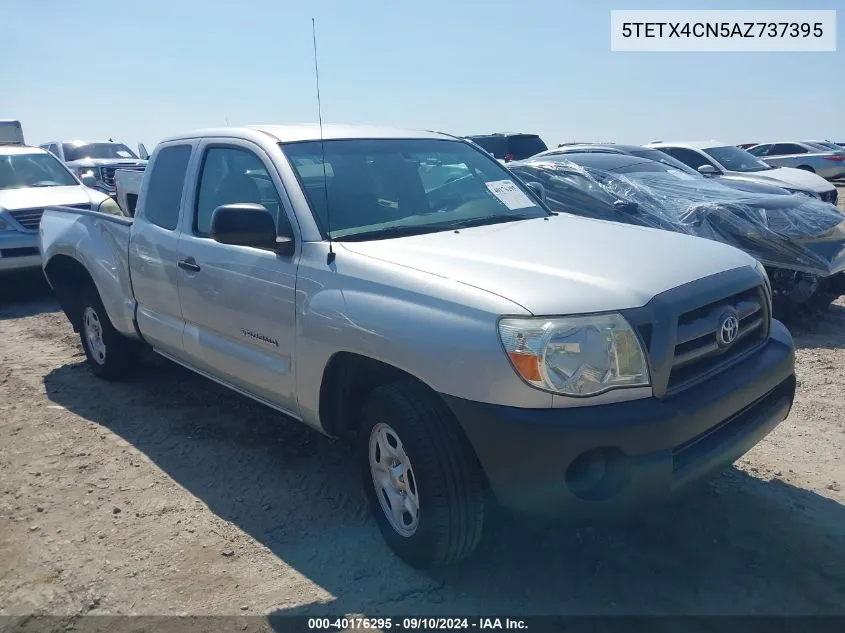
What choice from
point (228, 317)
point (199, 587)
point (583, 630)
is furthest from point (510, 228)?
point (199, 587)

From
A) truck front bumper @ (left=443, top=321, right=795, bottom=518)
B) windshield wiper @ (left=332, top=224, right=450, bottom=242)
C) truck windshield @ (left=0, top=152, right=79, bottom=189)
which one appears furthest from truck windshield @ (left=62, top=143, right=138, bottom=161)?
truck front bumper @ (left=443, top=321, right=795, bottom=518)

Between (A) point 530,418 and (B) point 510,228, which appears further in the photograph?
(B) point 510,228

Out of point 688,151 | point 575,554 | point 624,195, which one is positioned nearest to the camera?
point 575,554

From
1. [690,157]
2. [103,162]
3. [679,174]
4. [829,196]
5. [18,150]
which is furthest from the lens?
[103,162]

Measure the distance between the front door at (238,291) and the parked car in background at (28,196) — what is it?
4.29 m

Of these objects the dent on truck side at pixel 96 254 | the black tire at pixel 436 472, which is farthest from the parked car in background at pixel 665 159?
the black tire at pixel 436 472

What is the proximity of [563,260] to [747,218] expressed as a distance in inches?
162

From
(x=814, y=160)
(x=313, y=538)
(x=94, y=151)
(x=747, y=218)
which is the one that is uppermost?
(x=94, y=151)

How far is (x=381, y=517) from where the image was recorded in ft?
10.1

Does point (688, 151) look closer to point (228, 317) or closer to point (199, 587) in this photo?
point (228, 317)

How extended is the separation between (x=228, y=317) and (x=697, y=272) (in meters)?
2.24

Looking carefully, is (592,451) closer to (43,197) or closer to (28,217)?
(28,217)

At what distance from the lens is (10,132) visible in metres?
15.8

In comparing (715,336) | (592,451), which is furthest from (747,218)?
(592,451)
